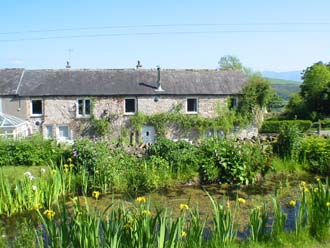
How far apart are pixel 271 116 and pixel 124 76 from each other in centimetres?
1913

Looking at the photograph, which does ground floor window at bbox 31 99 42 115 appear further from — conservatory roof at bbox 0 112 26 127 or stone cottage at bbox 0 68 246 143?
conservatory roof at bbox 0 112 26 127

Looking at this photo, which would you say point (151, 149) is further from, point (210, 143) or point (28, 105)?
point (28, 105)

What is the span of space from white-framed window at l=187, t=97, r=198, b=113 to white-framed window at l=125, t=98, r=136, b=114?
4096 millimetres

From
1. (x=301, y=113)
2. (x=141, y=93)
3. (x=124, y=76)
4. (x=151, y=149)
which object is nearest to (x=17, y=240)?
(x=151, y=149)

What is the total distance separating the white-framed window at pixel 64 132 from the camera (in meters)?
27.5

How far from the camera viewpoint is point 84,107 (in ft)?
89.9

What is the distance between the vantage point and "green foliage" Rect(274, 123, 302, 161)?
14180mm

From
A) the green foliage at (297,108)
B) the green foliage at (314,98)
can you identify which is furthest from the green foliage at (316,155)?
the green foliage at (297,108)

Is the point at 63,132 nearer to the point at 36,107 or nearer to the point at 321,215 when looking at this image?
the point at 36,107

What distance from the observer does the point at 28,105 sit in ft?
88.6

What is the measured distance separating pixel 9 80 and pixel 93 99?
22.1 feet

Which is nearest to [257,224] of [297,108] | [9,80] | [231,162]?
[231,162]

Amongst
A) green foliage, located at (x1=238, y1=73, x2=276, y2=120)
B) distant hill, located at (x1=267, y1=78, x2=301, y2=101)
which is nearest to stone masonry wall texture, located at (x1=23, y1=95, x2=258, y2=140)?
green foliage, located at (x1=238, y1=73, x2=276, y2=120)

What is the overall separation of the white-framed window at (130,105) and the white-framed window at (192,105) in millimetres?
4096
